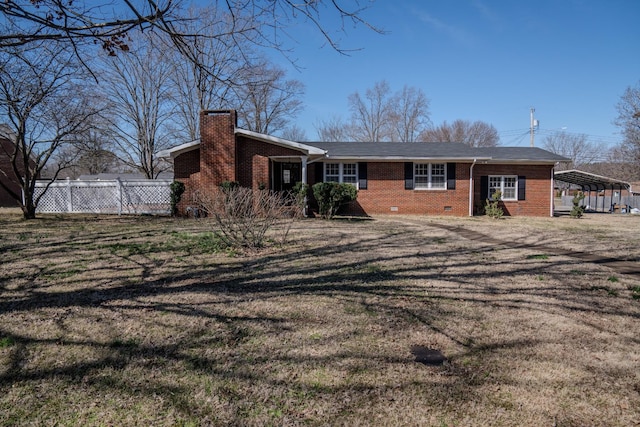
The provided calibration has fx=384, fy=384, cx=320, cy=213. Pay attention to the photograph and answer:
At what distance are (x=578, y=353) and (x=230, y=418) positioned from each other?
8.81 feet

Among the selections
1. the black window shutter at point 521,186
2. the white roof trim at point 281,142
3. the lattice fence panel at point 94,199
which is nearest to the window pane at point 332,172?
the white roof trim at point 281,142

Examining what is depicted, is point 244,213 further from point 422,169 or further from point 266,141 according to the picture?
point 422,169

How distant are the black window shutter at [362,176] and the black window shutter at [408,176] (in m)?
1.79

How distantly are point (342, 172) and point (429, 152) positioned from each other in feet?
13.6

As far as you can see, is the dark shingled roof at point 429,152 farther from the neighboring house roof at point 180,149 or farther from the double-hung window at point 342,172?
the neighboring house roof at point 180,149

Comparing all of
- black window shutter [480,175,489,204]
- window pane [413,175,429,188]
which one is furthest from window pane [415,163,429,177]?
black window shutter [480,175,489,204]

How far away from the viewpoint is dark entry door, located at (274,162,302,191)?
1678 centimetres

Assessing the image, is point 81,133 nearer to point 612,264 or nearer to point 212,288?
point 212,288

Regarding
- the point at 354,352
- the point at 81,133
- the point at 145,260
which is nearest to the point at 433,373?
the point at 354,352

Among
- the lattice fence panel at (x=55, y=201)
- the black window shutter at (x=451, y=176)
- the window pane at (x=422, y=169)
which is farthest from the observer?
the lattice fence panel at (x=55, y=201)

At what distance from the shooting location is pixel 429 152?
17.6 meters

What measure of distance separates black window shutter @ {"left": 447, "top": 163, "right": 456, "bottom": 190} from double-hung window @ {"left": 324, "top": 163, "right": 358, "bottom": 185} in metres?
4.11

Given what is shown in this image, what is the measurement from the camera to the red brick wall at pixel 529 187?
57.7 feet

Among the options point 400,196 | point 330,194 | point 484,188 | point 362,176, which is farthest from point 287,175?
point 484,188
